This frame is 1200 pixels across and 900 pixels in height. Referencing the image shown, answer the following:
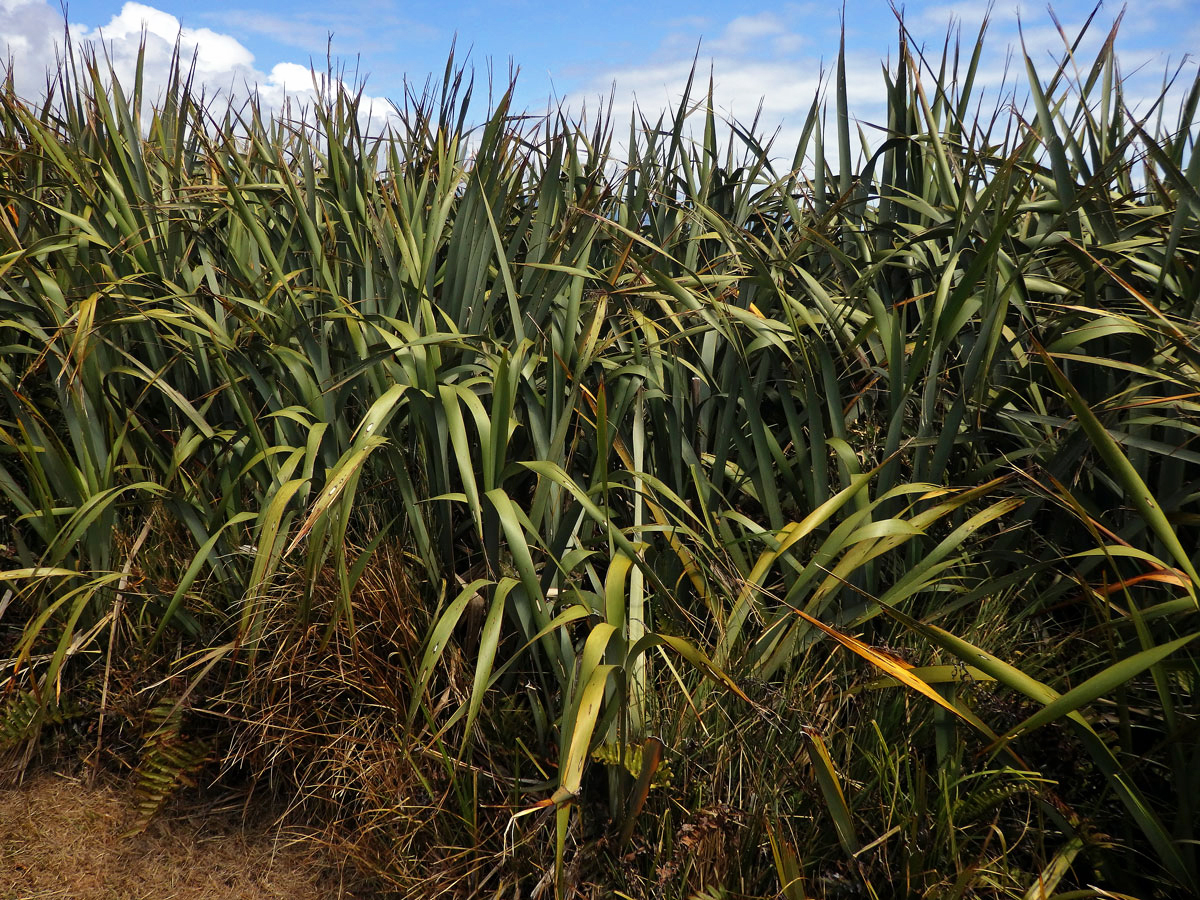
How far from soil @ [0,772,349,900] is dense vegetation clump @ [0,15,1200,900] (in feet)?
0.32

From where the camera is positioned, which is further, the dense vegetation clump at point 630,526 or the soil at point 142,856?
the soil at point 142,856

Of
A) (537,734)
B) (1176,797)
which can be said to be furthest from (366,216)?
(1176,797)

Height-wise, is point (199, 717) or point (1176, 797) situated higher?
point (1176, 797)

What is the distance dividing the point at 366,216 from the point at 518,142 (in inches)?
18.0

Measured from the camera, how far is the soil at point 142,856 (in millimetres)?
1843

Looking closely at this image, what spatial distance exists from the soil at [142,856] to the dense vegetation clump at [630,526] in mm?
98

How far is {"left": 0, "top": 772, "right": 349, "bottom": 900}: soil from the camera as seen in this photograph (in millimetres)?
1843

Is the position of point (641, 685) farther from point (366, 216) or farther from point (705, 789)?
point (366, 216)

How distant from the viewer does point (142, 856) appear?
1929mm

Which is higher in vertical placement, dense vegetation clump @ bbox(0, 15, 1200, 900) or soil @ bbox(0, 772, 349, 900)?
dense vegetation clump @ bbox(0, 15, 1200, 900)

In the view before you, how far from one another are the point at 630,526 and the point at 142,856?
1277mm

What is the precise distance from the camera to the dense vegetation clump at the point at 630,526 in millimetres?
1603

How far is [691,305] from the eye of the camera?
2041 millimetres

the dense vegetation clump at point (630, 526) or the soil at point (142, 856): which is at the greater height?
the dense vegetation clump at point (630, 526)
